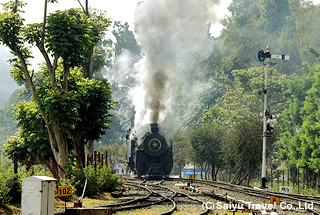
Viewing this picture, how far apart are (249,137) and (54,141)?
1747 cm

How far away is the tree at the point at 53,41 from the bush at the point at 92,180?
6.11 feet

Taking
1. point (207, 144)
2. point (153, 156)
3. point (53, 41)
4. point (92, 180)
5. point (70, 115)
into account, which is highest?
point (53, 41)

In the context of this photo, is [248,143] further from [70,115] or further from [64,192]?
[64,192]

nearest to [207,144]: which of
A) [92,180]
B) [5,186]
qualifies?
[92,180]

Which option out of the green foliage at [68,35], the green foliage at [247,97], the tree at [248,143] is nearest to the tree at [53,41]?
the green foliage at [68,35]

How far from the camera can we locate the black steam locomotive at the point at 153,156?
37.1 m

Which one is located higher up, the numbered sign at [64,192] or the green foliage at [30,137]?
the green foliage at [30,137]

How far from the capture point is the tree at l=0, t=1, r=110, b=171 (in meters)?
23.0

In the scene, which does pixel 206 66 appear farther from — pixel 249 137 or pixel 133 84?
pixel 249 137

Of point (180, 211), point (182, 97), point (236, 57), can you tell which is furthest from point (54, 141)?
point (236, 57)

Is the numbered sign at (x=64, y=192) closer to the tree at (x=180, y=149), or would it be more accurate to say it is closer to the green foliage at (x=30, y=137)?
the green foliage at (x=30, y=137)

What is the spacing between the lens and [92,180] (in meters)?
22.2

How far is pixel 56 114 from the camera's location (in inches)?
885

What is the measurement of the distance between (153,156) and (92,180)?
50.2 ft
